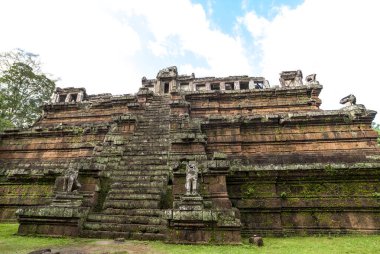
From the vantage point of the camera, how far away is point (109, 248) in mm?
5281

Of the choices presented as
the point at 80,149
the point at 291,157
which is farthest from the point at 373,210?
the point at 80,149

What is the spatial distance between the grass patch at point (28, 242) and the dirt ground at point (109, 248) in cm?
56

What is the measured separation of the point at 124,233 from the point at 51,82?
82.5 feet

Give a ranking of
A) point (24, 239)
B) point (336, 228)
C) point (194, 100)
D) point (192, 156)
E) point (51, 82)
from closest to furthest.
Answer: point (24, 239), point (336, 228), point (192, 156), point (194, 100), point (51, 82)

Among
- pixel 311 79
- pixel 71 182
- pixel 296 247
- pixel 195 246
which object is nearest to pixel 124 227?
pixel 195 246

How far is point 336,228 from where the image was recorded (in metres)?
7.40

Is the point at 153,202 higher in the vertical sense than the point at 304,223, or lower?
higher

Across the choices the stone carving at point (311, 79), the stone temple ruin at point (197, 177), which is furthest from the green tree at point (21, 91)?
the stone carving at point (311, 79)

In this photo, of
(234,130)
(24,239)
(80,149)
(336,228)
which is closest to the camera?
(24,239)

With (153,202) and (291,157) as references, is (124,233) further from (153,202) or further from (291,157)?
(291,157)

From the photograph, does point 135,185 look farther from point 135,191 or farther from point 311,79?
point 311,79

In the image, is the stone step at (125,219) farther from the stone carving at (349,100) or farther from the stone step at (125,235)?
the stone carving at (349,100)

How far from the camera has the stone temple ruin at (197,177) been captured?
21.9 ft

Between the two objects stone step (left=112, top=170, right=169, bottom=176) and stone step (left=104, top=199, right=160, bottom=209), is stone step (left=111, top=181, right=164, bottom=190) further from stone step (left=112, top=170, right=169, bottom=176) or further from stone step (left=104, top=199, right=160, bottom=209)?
stone step (left=104, top=199, right=160, bottom=209)
